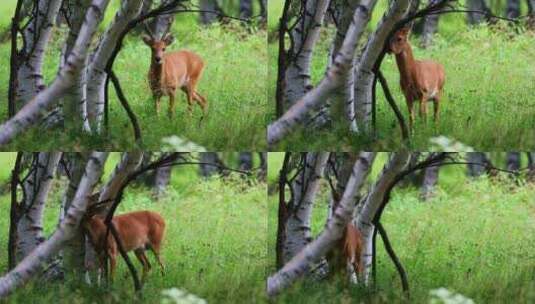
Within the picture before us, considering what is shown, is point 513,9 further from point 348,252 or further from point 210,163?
point 210,163

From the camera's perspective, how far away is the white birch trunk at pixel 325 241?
9422 millimetres

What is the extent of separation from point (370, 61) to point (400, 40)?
0.24 m

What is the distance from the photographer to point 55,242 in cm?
952

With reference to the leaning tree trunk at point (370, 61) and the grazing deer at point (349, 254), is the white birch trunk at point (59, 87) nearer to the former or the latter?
the leaning tree trunk at point (370, 61)

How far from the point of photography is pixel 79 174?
9531mm

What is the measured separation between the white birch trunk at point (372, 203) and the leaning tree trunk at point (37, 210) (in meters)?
2.08

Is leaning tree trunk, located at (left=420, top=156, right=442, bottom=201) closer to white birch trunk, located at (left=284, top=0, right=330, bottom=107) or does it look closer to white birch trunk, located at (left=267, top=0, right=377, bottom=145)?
white birch trunk, located at (left=267, top=0, right=377, bottom=145)

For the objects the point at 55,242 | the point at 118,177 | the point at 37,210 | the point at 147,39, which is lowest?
the point at 55,242

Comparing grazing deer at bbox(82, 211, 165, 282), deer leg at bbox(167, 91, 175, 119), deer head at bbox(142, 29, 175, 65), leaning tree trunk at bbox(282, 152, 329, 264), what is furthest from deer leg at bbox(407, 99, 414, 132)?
grazing deer at bbox(82, 211, 165, 282)

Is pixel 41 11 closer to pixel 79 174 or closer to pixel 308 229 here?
pixel 79 174

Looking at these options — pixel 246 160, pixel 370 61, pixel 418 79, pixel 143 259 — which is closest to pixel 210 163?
pixel 246 160

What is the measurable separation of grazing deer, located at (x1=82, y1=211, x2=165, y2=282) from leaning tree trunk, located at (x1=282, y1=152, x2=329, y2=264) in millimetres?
851

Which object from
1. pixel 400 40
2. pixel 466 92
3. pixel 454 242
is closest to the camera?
pixel 400 40

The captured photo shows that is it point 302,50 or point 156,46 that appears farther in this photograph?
point 302,50
